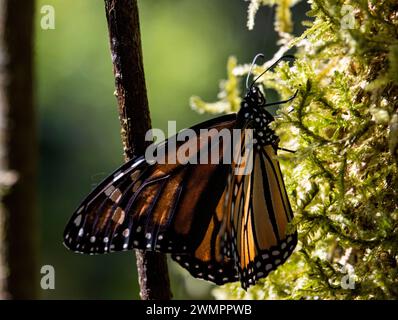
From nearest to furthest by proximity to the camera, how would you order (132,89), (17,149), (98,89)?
(17,149), (132,89), (98,89)

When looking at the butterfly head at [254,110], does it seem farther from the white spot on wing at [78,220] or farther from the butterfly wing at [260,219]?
the white spot on wing at [78,220]

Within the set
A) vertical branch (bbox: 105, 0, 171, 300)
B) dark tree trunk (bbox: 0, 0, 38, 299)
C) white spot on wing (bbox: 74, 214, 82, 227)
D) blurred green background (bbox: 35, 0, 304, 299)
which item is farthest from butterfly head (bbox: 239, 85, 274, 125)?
blurred green background (bbox: 35, 0, 304, 299)

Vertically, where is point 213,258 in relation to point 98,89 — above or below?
below

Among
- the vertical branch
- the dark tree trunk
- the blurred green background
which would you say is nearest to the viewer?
the dark tree trunk

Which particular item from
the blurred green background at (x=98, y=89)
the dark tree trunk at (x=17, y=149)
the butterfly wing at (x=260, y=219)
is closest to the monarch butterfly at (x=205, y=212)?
the butterfly wing at (x=260, y=219)

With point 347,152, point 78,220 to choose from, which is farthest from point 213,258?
point 347,152

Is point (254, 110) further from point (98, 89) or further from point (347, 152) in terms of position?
point (98, 89)

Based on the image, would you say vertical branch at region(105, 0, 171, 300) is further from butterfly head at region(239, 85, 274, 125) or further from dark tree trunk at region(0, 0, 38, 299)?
butterfly head at region(239, 85, 274, 125)
